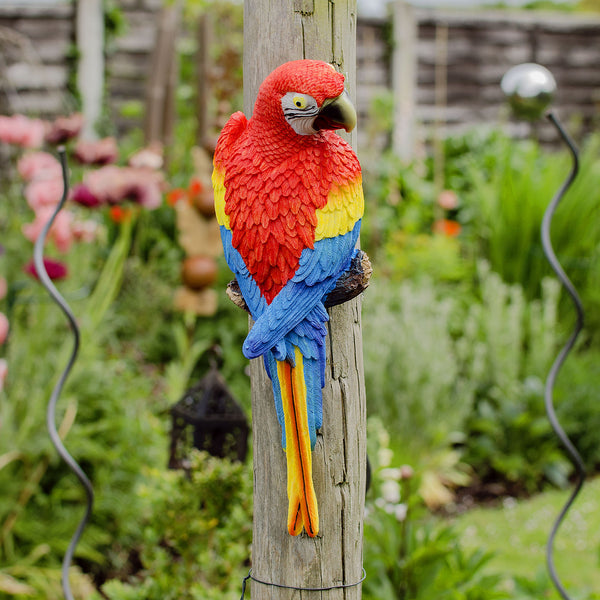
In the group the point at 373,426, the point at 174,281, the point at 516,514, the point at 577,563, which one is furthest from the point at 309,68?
the point at 174,281

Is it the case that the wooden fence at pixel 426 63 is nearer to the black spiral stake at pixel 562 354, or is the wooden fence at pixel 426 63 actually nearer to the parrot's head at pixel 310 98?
the black spiral stake at pixel 562 354

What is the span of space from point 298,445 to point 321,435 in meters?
0.11

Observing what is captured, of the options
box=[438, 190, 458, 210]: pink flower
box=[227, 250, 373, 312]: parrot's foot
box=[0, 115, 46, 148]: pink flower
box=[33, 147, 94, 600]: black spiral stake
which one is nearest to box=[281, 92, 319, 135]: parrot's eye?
box=[227, 250, 373, 312]: parrot's foot

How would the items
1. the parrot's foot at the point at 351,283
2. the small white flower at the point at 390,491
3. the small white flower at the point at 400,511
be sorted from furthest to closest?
the small white flower at the point at 390,491 → the small white flower at the point at 400,511 → the parrot's foot at the point at 351,283

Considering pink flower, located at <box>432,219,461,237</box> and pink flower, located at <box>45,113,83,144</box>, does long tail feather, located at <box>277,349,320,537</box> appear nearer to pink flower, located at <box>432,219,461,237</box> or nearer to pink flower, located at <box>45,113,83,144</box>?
pink flower, located at <box>45,113,83,144</box>

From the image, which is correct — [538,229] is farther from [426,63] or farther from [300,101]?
[300,101]

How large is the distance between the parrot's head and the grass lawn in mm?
2092

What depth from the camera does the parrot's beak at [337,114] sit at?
3.13 feet

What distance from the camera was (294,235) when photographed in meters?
1.01

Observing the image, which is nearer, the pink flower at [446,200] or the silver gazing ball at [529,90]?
the silver gazing ball at [529,90]

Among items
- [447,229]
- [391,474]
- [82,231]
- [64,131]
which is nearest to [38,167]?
[64,131]

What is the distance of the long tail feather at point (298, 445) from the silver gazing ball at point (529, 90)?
1.30 meters

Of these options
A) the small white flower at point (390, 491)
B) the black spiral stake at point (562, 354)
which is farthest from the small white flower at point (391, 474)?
the black spiral stake at point (562, 354)

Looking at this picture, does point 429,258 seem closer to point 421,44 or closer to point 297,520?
point 421,44
